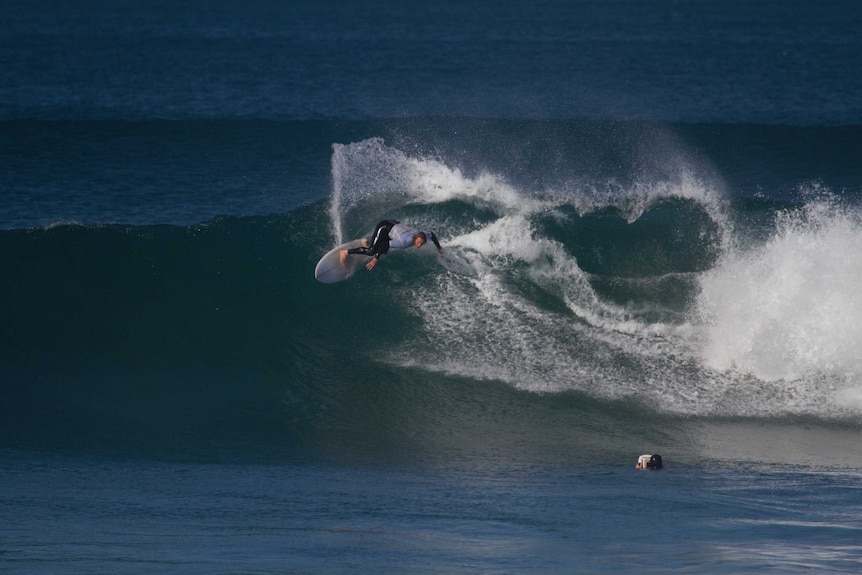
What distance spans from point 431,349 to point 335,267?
Answer: 1.80 metres

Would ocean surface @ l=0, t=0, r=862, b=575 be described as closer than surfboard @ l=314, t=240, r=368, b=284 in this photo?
Yes

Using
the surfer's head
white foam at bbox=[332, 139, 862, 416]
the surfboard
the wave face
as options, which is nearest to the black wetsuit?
the surfboard

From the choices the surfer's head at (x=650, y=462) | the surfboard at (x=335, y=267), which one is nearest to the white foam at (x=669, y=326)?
the surfboard at (x=335, y=267)

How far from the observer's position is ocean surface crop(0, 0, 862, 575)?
9.31m

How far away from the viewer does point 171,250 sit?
661 inches

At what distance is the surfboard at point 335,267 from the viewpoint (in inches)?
572

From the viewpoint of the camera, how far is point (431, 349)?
14.6m

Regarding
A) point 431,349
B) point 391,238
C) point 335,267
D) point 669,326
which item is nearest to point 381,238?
point 391,238

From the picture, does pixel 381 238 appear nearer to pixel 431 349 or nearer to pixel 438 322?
pixel 431 349

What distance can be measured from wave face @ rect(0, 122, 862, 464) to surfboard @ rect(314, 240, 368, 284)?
0.98m

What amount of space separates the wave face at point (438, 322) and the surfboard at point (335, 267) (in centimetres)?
98

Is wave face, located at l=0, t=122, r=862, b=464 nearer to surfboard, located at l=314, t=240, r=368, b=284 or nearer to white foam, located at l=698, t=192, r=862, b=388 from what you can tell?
white foam, located at l=698, t=192, r=862, b=388

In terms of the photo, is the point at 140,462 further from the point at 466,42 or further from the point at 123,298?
the point at 466,42

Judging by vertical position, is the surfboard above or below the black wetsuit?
above
